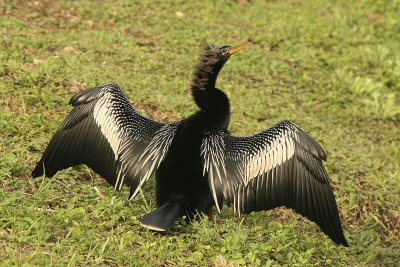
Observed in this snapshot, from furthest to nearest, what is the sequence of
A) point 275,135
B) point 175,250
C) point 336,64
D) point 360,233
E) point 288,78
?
point 336,64, point 288,78, point 360,233, point 275,135, point 175,250

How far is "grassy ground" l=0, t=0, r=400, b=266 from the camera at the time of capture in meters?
4.29

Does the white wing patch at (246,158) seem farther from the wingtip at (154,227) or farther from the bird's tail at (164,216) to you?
the wingtip at (154,227)

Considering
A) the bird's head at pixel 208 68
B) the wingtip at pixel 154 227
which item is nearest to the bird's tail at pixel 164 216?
the wingtip at pixel 154 227

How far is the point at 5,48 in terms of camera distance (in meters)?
7.03

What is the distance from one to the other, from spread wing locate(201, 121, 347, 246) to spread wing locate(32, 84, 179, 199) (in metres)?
0.45

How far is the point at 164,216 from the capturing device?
4.37 metres

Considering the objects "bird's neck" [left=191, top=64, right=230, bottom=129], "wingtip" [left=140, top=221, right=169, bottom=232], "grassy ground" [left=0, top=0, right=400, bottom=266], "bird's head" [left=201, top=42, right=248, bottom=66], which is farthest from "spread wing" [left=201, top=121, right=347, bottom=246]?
"bird's head" [left=201, top=42, right=248, bottom=66]

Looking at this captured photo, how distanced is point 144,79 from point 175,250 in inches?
138

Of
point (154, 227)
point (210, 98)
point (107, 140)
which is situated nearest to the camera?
point (154, 227)

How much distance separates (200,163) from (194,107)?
2487mm

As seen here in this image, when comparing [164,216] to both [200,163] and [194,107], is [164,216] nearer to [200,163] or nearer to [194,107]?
[200,163]

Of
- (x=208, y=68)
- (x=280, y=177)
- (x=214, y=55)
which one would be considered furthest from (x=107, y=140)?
(x=280, y=177)

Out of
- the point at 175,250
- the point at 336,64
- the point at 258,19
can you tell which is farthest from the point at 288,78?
the point at 175,250

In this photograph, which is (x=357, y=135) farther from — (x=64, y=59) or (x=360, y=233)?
(x=64, y=59)
